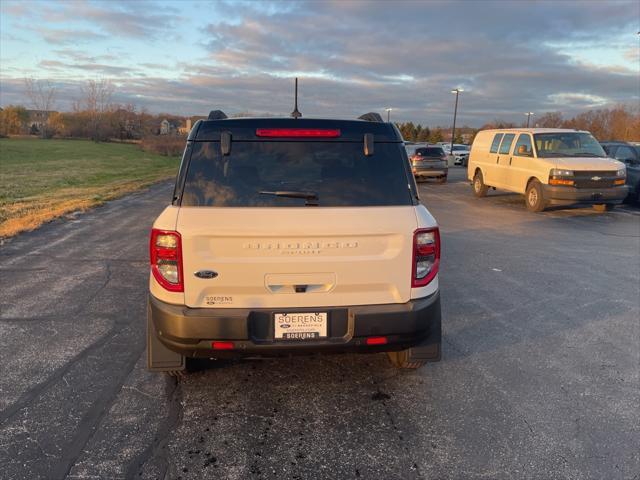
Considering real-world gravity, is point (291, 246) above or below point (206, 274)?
above

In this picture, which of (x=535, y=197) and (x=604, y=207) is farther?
(x=604, y=207)

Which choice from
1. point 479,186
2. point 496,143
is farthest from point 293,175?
point 479,186

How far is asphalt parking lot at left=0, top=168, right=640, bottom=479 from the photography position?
2.76 metres

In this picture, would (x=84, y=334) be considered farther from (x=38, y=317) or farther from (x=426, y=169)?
(x=426, y=169)

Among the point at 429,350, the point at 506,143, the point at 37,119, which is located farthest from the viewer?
the point at 37,119

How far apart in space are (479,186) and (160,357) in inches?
585

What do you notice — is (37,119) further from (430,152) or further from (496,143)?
(496,143)

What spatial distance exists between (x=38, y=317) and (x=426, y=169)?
19.2 metres

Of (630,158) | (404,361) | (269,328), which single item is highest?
(630,158)

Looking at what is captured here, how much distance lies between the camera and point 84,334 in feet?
14.8

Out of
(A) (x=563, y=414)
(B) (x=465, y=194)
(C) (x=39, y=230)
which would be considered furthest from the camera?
(B) (x=465, y=194)

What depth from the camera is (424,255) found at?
317cm

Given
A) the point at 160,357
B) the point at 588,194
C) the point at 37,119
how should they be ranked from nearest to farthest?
the point at 160,357, the point at 588,194, the point at 37,119

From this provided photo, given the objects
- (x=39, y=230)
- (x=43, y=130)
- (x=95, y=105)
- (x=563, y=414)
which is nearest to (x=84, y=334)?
(x=563, y=414)
